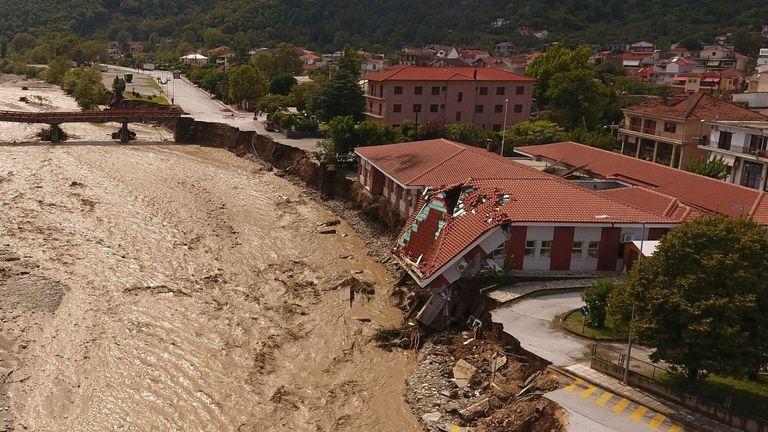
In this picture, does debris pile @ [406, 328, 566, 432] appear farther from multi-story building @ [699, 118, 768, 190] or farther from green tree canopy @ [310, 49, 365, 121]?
green tree canopy @ [310, 49, 365, 121]

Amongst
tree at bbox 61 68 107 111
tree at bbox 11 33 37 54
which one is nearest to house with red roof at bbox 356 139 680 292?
tree at bbox 61 68 107 111

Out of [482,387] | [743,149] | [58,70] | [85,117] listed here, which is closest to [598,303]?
[482,387]

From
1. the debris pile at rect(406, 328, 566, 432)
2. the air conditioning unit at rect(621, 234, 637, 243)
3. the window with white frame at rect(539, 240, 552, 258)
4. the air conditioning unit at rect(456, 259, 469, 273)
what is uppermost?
the air conditioning unit at rect(621, 234, 637, 243)

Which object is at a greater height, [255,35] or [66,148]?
[255,35]

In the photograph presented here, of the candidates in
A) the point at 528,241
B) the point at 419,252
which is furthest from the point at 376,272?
the point at 528,241

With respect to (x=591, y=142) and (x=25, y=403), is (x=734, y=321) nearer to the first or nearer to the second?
(x=25, y=403)

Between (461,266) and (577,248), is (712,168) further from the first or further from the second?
(461,266)
